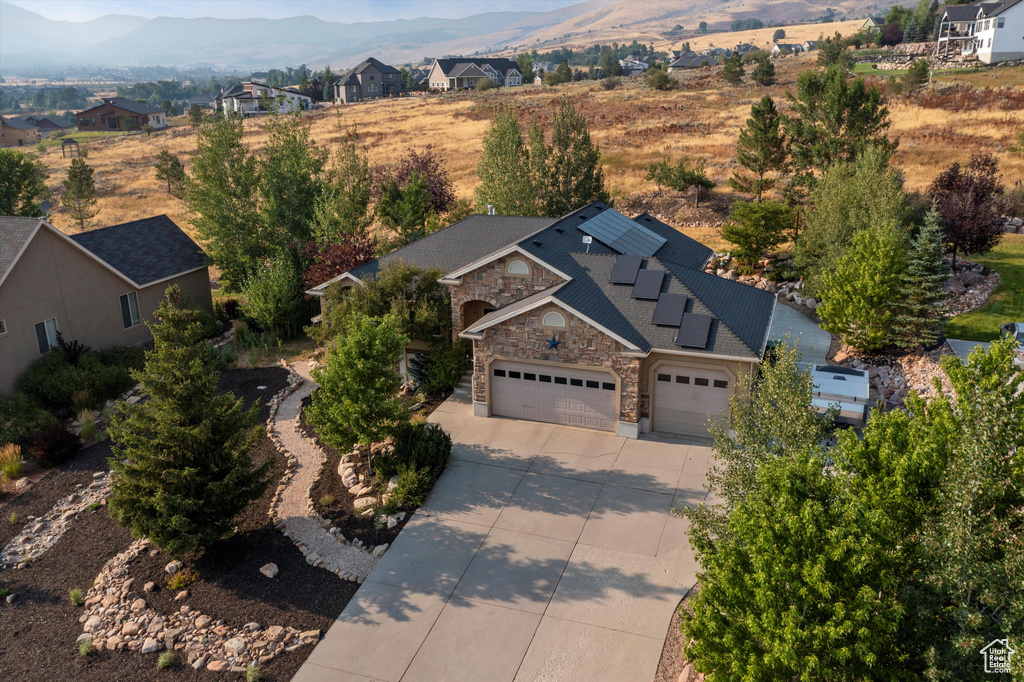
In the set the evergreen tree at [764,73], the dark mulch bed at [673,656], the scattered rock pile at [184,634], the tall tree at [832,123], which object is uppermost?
the evergreen tree at [764,73]

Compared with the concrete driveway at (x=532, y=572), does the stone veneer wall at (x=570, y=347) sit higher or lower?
higher

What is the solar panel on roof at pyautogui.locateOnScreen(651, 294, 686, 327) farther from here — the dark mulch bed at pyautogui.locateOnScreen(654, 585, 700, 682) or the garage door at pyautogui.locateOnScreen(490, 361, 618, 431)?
the dark mulch bed at pyautogui.locateOnScreen(654, 585, 700, 682)

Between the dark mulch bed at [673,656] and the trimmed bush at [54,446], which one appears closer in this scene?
the dark mulch bed at [673,656]

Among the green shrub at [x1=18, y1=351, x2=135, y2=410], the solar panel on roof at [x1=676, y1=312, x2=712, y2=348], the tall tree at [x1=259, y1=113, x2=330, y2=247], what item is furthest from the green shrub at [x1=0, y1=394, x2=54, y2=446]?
the solar panel on roof at [x1=676, y1=312, x2=712, y2=348]

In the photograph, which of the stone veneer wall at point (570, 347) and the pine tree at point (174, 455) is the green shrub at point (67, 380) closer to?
the pine tree at point (174, 455)

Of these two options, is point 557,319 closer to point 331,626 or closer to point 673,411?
point 673,411

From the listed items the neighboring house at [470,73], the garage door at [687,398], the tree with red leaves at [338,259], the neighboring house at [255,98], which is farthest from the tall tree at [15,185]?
the neighboring house at [470,73]

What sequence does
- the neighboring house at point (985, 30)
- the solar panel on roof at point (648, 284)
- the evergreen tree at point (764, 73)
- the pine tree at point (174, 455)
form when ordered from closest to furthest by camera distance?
the pine tree at point (174, 455) → the solar panel on roof at point (648, 284) → the evergreen tree at point (764, 73) → the neighboring house at point (985, 30)
